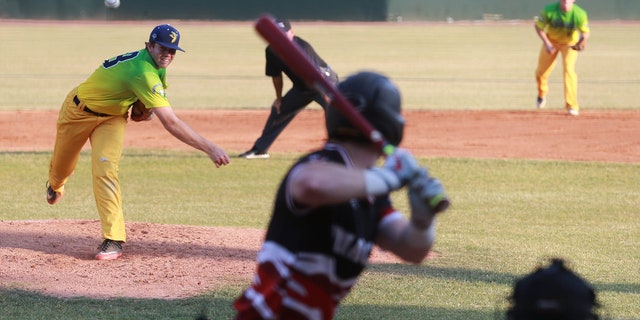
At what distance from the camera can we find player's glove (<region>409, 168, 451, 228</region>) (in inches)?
115

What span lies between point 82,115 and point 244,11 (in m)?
44.2

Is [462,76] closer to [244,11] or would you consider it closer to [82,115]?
[82,115]

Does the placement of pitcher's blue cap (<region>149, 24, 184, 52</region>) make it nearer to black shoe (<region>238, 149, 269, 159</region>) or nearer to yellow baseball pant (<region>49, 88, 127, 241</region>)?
yellow baseball pant (<region>49, 88, 127, 241</region>)

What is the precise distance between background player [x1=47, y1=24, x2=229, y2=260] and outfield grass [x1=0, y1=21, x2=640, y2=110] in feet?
25.6

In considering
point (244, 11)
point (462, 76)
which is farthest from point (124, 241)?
point (244, 11)

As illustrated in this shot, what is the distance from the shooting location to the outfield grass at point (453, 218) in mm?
6637

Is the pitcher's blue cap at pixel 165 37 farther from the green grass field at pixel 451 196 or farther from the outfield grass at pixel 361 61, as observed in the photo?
the outfield grass at pixel 361 61

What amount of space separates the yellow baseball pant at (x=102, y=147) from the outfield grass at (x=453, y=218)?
1.17 metres

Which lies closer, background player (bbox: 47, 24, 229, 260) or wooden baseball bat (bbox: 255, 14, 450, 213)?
wooden baseball bat (bbox: 255, 14, 450, 213)

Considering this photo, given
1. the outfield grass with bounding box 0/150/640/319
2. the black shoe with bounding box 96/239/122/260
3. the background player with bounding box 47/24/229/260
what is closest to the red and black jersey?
the outfield grass with bounding box 0/150/640/319

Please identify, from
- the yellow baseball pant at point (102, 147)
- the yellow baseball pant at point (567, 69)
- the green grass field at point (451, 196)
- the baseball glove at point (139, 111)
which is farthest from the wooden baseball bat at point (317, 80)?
the yellow baseball pant at point (567, 69)

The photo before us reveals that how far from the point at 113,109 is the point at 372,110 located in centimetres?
499

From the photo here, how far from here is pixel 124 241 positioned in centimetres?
796

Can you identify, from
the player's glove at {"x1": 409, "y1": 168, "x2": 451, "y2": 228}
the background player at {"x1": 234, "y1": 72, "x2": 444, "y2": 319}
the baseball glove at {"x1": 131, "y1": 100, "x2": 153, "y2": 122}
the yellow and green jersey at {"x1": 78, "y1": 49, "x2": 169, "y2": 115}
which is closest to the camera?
the player's glove at {"x1": 409, "y1": 168, "x2": 451, "y2": 228}
